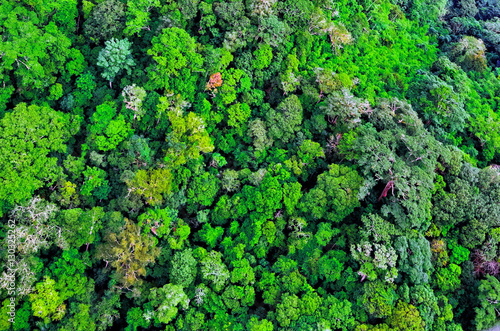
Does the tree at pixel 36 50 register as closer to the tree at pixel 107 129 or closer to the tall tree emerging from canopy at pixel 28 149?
the tall tree emerging from canopy at pixel 28 149

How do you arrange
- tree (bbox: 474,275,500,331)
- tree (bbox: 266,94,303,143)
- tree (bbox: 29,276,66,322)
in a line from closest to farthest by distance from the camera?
tree (bbox: 29,276,66,322), tree (bbox: 474,275,500,331), tree (bbox: 266,94,303,143)

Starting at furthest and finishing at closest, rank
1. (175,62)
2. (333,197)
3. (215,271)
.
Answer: (175,62) → (333,197) → (215,271)

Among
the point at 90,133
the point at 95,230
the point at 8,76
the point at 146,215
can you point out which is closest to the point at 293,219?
the point at 146,215

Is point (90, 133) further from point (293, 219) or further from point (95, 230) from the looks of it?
point (293, 219)

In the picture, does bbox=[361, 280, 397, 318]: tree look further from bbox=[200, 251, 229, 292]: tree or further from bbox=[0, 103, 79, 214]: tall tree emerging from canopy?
bbox=[0, 103, 79, 214]: tall tree emerging from canopy

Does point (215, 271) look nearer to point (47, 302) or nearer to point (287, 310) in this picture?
point (287, 310)

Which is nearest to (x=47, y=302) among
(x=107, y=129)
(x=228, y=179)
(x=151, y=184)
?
(x=151, y=184)

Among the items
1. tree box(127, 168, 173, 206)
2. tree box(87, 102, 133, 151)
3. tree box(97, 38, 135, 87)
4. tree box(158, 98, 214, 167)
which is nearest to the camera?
tree box(127, 168, 173, 206)

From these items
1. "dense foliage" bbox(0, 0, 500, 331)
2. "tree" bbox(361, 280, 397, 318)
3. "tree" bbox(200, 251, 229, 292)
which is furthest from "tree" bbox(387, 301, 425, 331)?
"tree" bbox(200, 251, 229, 292)
